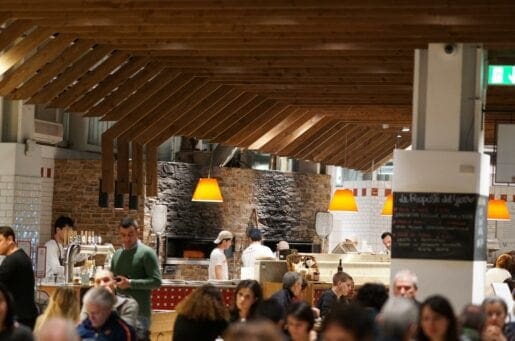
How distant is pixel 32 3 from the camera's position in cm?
1120

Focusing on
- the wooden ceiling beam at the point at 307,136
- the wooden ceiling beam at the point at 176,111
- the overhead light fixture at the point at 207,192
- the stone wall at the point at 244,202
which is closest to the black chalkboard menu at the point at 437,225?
the wooden ceiling beam at the point at 176,111

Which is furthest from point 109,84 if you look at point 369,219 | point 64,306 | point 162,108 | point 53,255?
point 369,219

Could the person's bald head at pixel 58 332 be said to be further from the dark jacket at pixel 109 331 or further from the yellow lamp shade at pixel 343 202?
the yellow lamp shade at pixel 343 202

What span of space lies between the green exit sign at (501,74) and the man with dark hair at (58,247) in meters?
5.18

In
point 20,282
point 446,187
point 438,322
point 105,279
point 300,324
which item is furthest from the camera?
point 446,187

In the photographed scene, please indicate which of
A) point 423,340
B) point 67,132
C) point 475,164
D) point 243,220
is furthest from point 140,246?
point 243,220

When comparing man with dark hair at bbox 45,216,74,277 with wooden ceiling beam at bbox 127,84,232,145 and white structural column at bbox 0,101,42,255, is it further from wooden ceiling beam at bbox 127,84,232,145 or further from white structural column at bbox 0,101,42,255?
wooden ceiling beam at bbox 127,84,232,145

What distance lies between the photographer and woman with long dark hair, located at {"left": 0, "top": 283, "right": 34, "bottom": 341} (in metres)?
6.70

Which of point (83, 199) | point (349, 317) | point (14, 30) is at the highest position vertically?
point (14, 30)

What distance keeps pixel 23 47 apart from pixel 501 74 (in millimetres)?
4857

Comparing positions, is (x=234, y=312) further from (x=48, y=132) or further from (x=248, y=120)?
(x=48, y=132)

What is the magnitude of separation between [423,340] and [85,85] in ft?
28.6

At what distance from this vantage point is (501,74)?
12508 millimetres

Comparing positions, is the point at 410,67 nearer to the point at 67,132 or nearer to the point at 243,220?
the point at 67,132
